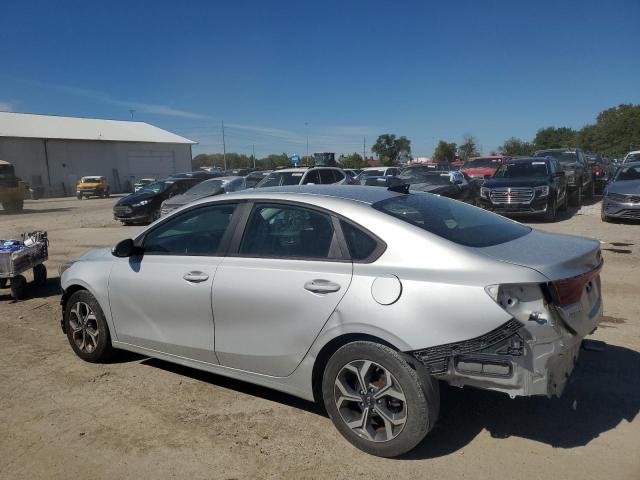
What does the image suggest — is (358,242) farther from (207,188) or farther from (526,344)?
(207,188)

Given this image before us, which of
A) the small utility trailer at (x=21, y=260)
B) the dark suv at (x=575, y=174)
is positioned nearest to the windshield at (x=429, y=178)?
the dark suv at (x=575, y=174)

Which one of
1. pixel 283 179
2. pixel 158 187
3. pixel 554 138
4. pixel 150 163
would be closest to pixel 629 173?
pixel 283 179

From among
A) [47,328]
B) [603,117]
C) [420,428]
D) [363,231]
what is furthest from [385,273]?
[603,117]

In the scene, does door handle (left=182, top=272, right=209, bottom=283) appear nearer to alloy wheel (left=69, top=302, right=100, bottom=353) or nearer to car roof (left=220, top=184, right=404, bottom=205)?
car roof (left=220, top=184, right=404, bottom=205)

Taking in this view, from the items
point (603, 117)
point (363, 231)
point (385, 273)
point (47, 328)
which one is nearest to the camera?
point (385, 273)

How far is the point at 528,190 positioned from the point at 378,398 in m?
11.9

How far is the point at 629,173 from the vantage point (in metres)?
13.7

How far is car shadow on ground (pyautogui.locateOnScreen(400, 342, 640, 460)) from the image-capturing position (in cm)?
330

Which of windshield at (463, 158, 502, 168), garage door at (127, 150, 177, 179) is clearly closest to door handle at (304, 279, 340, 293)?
windshield at (463, 158, 502, 168)

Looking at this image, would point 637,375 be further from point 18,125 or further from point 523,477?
point 18,125

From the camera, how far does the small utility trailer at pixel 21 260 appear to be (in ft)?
23.6

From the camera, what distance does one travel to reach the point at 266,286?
11.4 ft

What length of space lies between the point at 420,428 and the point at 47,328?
15.9 ft

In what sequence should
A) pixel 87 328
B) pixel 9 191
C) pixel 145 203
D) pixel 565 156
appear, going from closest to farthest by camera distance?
pixel 87 328
pixel 145 203
pixel 565 156
pixel 9 191
